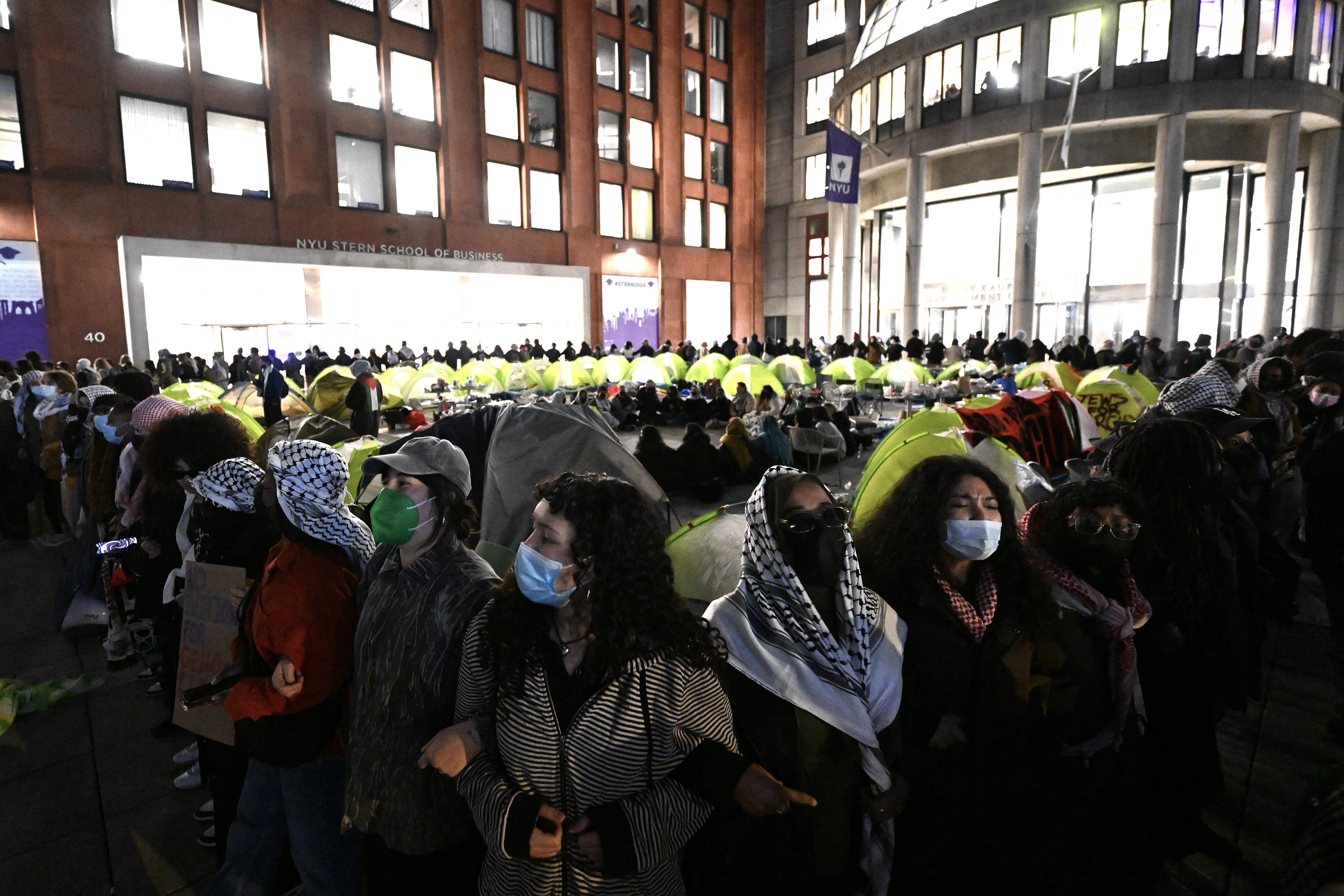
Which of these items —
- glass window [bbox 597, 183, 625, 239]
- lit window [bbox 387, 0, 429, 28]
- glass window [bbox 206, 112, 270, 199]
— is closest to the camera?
glass window [bbox 206, 112, 270, 199]

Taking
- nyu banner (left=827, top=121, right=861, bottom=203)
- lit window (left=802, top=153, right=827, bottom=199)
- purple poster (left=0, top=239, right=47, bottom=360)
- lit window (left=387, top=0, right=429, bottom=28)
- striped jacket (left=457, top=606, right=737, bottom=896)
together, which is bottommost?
striped jacket (left=457, top=606, right=737, bottom=896)

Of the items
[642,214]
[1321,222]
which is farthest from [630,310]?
[1321,222]

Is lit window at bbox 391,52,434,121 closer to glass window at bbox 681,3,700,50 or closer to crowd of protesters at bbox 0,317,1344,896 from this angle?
glass window at bbox 681,3,700,50

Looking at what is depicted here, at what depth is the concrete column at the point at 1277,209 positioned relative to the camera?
877 inches

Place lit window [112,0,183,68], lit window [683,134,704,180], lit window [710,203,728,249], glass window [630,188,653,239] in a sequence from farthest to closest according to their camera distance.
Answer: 1. lit window [710,203,728,249]
2. lit window [683,134,704,180]
3. glass window [630,188,653,239]
4. lit window [112,0,183,68]

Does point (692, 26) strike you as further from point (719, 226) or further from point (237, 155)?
point (237, 155)

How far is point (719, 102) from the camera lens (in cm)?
3797

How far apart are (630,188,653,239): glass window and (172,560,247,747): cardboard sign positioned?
3341cm

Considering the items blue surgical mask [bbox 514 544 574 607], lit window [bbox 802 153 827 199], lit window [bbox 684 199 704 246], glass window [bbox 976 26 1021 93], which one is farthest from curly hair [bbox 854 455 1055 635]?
lit window [bbox 802 153 827 199]

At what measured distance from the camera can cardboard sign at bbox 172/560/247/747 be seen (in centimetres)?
254

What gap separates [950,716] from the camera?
2279 mm

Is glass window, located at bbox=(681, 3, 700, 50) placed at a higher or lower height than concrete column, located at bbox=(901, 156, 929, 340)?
higher

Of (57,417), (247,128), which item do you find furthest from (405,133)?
(57,417)

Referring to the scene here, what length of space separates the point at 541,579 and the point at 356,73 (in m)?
29.2
